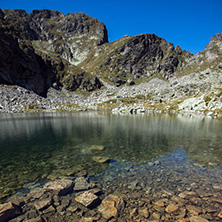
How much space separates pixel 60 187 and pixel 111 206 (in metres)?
4.23

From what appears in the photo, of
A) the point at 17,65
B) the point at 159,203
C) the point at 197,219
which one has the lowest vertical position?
the point at 159,203

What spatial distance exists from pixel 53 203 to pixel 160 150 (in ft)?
51.0

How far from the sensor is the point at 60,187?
1002 cm

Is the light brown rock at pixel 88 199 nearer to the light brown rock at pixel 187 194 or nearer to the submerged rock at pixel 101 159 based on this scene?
the light brown rock at pixel 187 194

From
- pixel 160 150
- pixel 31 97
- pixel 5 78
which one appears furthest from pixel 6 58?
pixel 160 150

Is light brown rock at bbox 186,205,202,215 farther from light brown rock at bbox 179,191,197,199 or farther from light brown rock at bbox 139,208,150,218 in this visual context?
light brown rock at bbox 139,208,150,218

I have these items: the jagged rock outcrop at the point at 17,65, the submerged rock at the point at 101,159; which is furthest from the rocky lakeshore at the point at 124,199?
the jagged rock outcrop at the point at 17,65

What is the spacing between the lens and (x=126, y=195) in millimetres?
9453

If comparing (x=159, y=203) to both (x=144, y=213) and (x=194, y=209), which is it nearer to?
(x=144, y=213)

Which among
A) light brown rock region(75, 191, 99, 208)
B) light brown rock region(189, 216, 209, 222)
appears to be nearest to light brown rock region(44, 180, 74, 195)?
light brown rock region(75, 191, 99, 208)

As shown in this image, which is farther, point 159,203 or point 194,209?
point 159,203

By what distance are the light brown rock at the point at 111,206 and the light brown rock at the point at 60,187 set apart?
3.05 meters

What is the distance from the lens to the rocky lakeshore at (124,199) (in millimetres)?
7559

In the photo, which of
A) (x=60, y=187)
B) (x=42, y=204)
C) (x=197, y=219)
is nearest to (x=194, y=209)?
(x=197, y=219)
